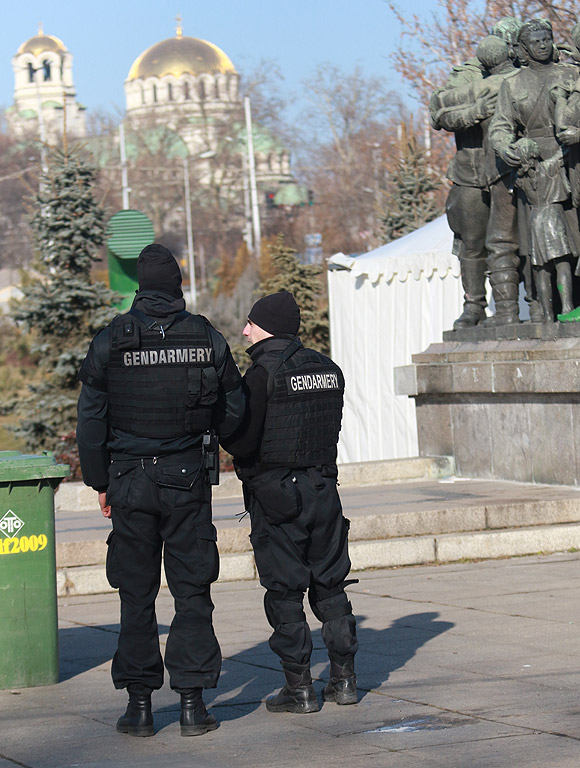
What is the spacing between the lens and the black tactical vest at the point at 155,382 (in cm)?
518

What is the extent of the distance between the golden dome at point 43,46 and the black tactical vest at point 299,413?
151 m

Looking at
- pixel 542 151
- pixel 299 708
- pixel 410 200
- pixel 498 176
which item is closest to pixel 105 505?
pixel 299 708

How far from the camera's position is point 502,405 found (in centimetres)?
1175

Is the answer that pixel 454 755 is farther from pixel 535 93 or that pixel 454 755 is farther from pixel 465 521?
pixel 535 93

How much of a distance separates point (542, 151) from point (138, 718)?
7.53 m

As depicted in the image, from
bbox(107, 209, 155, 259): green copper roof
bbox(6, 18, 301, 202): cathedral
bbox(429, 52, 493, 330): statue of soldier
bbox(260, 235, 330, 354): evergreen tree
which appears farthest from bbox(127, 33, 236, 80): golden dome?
bbox(429, 52, 493, 330): statue of soldier

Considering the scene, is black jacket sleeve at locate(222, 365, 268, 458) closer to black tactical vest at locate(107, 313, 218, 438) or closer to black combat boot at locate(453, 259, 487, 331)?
black tactical vest at locate(107, 313, 218, 438)

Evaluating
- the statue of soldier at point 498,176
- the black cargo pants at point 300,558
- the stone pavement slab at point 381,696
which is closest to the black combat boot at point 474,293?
the statue of soldier at point 498,176

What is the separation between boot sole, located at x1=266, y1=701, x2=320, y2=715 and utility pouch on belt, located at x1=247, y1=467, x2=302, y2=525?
2.33ft

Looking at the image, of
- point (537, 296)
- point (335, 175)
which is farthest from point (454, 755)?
Result: point (335, 175)

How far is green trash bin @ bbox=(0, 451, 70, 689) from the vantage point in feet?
19.9

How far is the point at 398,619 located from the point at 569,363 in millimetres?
4078

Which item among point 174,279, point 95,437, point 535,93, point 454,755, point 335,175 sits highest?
point 335,175

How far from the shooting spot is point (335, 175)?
71.6 metres
